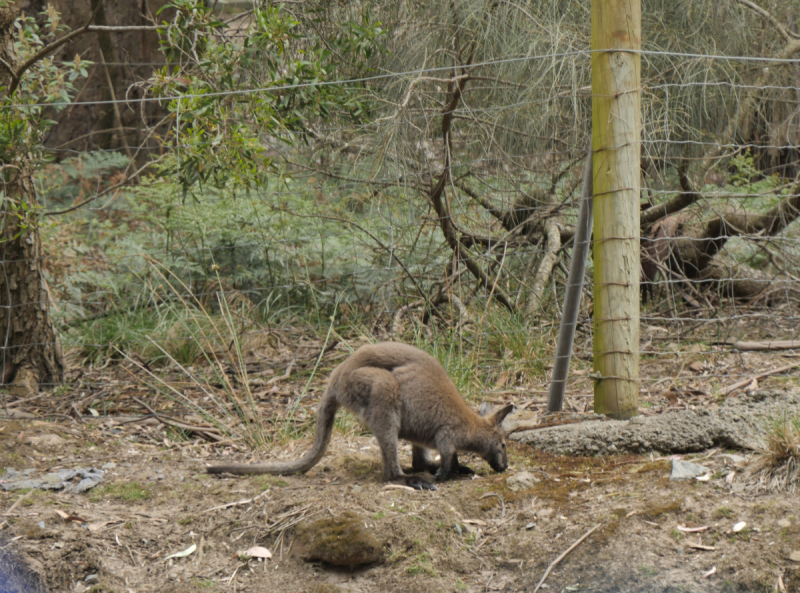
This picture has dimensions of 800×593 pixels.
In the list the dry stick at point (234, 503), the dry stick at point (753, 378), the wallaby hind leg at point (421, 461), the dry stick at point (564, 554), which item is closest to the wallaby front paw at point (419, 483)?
the wallaby hind leg at point (421, 461)

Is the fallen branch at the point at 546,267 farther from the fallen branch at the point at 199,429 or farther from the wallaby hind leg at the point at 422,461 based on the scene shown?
the fallen branch at the point at 199,429

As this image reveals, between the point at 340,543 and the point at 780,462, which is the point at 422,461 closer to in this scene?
the point at 340,543

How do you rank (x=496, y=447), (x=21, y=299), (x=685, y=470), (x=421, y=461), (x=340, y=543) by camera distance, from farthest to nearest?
(x=21, y=299)
(x=421, y=461)
(x=496, y=447)
(x=685, y=470)
(x=340, y=543)

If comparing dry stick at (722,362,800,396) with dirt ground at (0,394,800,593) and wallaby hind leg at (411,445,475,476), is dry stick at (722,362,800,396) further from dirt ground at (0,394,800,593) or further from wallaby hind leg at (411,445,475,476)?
wallaby hind leg at (411,445,475,476)

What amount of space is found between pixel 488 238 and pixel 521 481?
2.56 m

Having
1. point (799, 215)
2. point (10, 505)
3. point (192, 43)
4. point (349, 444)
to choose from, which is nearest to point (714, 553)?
point (349, 444)

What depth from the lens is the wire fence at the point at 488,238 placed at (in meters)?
5.62

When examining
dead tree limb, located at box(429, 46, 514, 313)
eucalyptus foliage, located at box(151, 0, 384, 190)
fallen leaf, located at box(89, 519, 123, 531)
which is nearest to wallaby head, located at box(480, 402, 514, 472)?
dead tree limb, located at box(429, 46, 514, 313)

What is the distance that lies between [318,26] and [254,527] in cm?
451

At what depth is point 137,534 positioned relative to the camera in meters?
3.45

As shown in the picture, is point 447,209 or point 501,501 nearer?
point 501,501

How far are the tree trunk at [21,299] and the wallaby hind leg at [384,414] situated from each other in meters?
3.13

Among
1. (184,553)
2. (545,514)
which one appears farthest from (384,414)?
(184,553)

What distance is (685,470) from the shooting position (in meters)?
3.45
